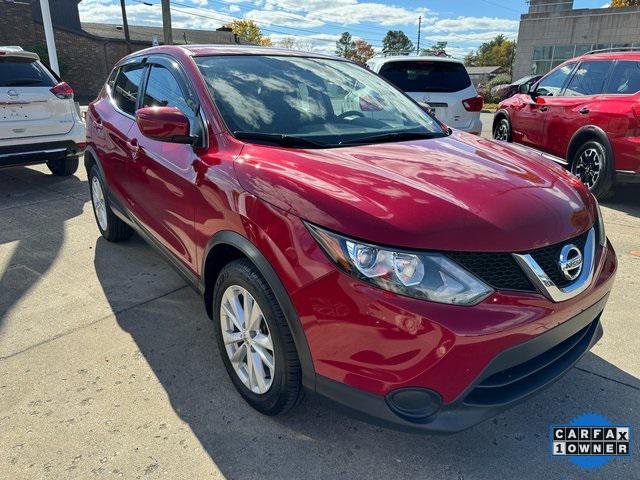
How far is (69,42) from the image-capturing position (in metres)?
28.6

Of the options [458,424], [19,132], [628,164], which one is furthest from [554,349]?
[19,132]

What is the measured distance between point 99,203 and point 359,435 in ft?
11.5

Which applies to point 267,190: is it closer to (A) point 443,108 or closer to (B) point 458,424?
(B) point 458,424

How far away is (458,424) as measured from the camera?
1.74 meters

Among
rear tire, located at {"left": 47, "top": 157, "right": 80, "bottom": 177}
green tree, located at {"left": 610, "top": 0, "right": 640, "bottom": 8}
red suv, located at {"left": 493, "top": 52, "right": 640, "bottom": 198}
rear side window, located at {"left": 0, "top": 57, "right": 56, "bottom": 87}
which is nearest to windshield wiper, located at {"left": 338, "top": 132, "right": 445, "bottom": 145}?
red suv, located at {"left": 493, "top": 52, "right": 640, "bottom": 198}

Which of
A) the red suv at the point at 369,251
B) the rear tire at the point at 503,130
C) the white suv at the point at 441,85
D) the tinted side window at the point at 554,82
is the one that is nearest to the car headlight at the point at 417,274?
the red suv at the point at 369,251

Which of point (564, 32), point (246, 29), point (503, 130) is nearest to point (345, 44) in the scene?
point (246, 29)

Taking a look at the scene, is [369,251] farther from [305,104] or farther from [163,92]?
[163,92]

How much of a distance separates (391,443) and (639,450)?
1.09 metres

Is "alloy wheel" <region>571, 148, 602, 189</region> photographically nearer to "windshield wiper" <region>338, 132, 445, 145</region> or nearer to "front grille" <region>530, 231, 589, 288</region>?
"windshield wiper" <region>338, 132, 445, 145</region>

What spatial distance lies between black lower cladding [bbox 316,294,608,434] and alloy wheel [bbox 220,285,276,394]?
38 cm

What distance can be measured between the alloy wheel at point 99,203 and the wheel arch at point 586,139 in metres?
5.34

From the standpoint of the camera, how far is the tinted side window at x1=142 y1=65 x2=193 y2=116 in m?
2.86

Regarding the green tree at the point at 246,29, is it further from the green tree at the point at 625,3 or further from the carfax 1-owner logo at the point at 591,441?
the carfax 1-owner logo at the point at 591,441
